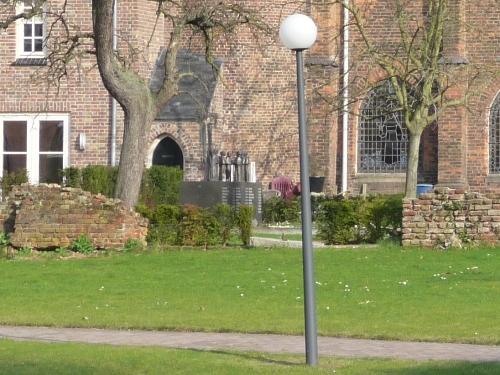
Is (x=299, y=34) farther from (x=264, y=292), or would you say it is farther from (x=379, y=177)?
(x=379, y=177)

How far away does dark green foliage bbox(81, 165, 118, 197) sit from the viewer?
107 ft

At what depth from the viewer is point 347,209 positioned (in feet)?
82.8

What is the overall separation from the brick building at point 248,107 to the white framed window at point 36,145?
26 mm

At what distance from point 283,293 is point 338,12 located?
20098mm

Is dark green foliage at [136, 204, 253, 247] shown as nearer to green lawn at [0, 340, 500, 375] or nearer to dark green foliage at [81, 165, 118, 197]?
dark green foliage at [81, 165, 118, 197]

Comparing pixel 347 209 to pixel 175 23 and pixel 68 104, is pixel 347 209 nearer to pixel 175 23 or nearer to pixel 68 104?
pixel 175 23

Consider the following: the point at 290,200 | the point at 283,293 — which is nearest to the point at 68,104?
the point at 290,200

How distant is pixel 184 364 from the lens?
12.5m

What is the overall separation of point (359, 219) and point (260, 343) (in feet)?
36.3

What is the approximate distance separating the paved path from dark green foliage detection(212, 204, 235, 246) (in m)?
9.19

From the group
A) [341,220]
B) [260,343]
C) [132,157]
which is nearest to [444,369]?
[260,343]

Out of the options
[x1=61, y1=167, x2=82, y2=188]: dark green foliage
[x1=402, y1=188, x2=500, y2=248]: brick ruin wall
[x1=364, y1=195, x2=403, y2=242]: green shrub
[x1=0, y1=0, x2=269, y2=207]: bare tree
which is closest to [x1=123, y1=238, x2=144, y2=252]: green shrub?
[x1=0, y1=0, x2=269, y2=207]: bare tree

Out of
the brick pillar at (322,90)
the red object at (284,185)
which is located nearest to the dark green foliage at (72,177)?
the red object at (284,185)

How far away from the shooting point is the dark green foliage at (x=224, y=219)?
2486 centimetres
